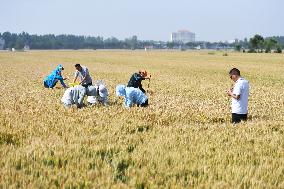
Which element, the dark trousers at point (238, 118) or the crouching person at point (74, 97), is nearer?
the dark trousers at point (238, 118)

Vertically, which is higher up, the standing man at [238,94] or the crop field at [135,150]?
the standing man at [238,94]

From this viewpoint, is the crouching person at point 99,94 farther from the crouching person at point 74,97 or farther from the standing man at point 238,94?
the standing man at point 238,94

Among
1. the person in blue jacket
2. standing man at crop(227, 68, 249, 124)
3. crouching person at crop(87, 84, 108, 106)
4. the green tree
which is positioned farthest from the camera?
the green tree

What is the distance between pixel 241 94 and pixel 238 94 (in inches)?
5.7

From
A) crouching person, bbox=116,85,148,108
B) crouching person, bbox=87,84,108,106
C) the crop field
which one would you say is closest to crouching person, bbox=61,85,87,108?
crouching person, bbox=87,84,108,106

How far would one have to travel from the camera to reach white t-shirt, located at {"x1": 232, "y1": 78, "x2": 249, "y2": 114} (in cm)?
1188

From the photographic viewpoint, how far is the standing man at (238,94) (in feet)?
39.0

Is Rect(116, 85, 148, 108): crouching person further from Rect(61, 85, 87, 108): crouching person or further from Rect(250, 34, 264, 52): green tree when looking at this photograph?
Rect(250, 34, 264, 52): green tree

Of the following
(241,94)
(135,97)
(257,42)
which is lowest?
(135,97)

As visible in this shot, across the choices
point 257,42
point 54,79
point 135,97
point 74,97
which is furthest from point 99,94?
point 257,42

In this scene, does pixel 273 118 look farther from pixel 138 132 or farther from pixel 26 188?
pixel 26 188

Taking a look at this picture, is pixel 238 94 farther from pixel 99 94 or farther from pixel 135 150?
pixel 99 94

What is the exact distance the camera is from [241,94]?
12.0m

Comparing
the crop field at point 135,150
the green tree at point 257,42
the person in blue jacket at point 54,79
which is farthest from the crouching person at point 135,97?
the green tree at point 257,42
